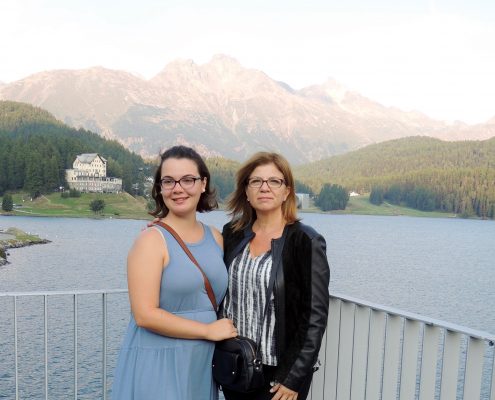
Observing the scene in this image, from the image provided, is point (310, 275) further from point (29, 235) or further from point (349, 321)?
point (29, 235)

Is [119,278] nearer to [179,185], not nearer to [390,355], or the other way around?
[390,355]

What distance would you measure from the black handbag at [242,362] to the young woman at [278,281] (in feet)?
0.08

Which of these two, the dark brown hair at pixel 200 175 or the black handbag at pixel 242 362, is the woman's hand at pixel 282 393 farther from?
the dark brown hair at pixel 200 175

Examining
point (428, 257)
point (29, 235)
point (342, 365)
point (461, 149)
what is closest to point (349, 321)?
point (342, 365)

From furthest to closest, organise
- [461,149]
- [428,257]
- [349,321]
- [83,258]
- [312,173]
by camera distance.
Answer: [312,173]
[461,149]
[428,257]
[83,258]
[349,321]

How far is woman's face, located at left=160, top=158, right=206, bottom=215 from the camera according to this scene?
90.7 inches

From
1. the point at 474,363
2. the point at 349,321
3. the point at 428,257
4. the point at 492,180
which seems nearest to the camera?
the point at 474,363

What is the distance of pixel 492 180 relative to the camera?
12675 cm

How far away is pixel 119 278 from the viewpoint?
35969 millimetres

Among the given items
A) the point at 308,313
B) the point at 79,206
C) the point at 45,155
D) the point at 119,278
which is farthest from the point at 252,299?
the point at 45,155

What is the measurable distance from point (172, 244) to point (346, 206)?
133 metres

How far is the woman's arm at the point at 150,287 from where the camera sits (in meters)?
2.13

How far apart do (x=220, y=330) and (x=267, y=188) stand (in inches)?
25.7

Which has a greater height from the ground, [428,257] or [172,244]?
[172,244]
